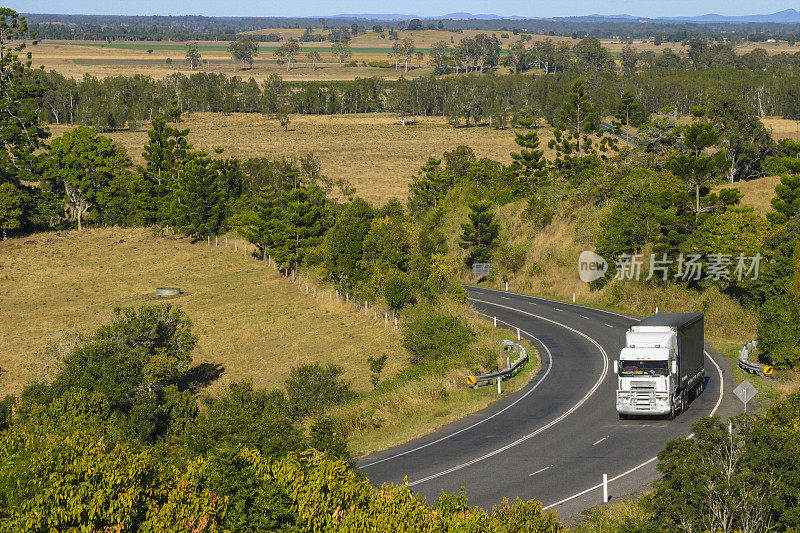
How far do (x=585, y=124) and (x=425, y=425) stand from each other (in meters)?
47.9

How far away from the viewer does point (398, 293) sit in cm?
5244

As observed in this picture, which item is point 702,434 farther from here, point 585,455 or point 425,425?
point 425,425

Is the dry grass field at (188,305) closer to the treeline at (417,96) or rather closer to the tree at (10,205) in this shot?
the tree at (10,205)

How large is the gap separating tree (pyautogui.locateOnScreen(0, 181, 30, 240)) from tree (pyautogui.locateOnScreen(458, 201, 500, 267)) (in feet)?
144

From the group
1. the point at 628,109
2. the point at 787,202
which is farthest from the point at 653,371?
the point at 628,109

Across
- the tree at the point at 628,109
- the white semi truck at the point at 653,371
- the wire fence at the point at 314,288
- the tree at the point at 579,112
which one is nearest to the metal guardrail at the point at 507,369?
the white semi truck at the point at 653,371

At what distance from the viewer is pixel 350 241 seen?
192 ft

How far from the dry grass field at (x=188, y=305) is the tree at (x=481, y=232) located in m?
13.3

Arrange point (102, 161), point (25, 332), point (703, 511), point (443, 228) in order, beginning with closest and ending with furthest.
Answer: point (703, 511), point (25, 332), point (443, 228), point (102, 161)

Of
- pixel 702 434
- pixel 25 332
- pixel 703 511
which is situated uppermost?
pixel 702 434

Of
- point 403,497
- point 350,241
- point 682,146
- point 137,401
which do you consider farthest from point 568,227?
point 403,497

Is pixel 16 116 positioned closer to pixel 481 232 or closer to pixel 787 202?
pixel 481 232

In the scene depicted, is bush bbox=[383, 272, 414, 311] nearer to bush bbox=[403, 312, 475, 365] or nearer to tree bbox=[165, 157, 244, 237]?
bush bbox=[403, 312, 475, 365]

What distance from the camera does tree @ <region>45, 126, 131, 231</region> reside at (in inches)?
3194
